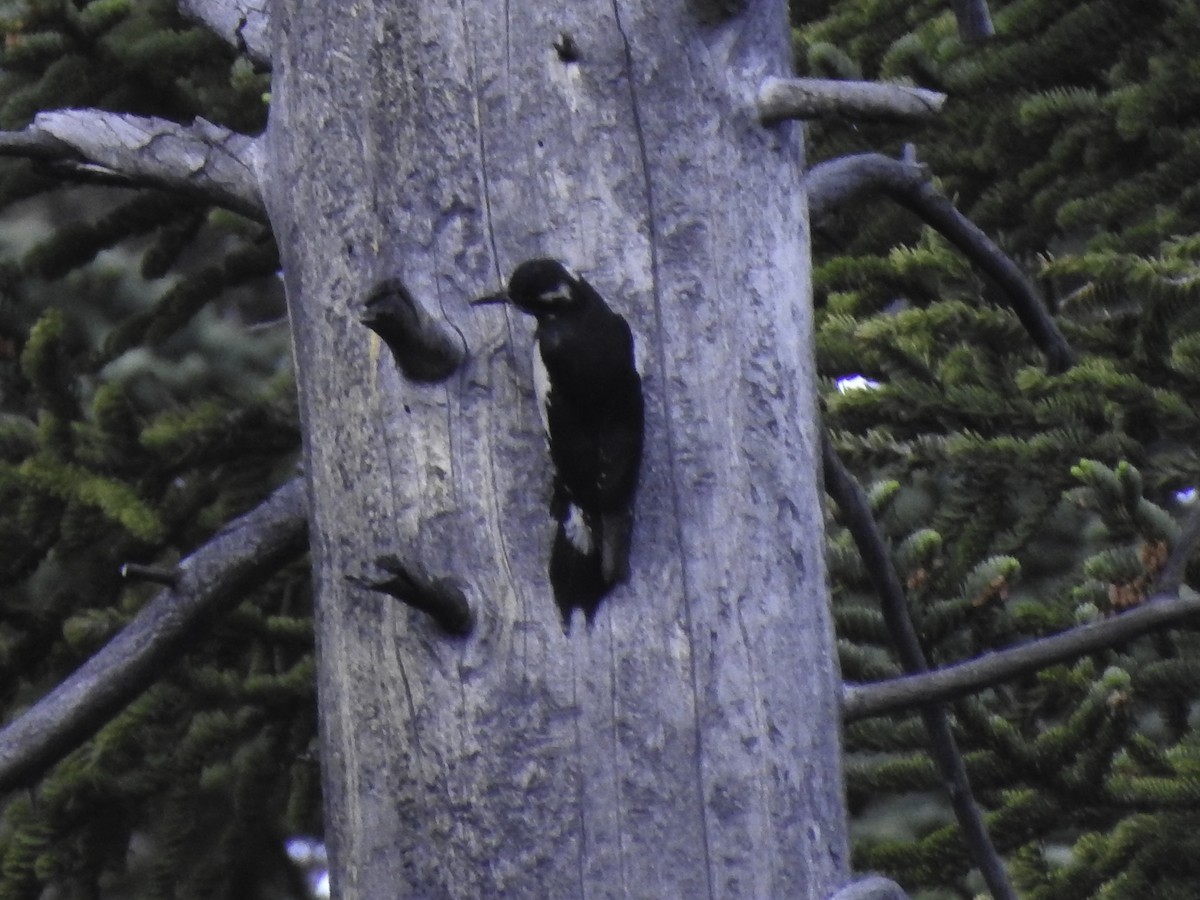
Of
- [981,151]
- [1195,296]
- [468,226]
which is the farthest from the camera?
[981,151]

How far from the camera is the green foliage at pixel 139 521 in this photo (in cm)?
361

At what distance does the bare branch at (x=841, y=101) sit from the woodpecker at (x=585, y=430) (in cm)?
36

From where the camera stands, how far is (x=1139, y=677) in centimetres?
322

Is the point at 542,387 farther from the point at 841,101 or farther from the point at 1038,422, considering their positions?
the point at 1038,422

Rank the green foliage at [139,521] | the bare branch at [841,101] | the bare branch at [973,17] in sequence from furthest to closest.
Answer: the green foliage at [139,521]
the bare branch at [973,17]
the bare branch at [841,101]

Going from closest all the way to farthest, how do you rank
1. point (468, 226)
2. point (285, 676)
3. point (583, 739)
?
point (583, 739) → point (468, 226) → point (285, 676)

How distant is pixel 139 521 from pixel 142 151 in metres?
1.43

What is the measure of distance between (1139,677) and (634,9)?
5.75 feet

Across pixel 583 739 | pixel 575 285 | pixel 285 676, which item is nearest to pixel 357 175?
pixel 575 285

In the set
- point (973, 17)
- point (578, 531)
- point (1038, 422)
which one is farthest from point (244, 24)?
point (1038, 422)

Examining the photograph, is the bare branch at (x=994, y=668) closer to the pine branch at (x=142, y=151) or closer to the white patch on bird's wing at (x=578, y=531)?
the white patch on bird's wing at (x=578, y=531)

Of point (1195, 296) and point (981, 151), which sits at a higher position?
point (981, 151)

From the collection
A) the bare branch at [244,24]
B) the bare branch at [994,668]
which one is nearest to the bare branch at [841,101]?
the bare branch at [994,668]

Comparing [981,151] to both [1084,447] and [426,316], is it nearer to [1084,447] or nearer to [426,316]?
[1084,447]
